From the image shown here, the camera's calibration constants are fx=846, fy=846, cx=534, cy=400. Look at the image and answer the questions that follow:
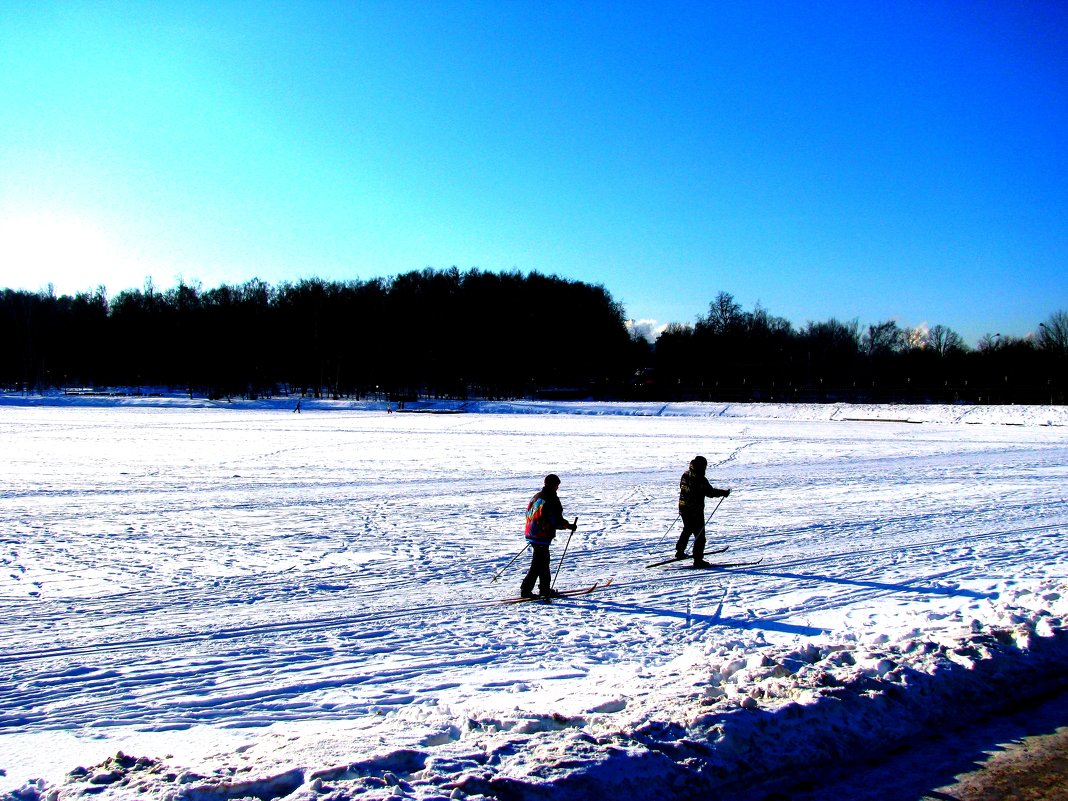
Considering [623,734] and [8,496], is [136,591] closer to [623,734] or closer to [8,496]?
[623,734]

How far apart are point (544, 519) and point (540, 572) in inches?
23.4

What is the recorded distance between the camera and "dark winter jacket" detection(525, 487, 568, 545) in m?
9.35

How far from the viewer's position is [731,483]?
778 inches

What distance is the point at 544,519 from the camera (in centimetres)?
943

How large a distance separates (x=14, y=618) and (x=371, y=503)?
26.7 feet

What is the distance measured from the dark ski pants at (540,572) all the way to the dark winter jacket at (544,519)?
10 cm

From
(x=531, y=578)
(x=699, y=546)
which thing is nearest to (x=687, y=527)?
(x=699, y=546)

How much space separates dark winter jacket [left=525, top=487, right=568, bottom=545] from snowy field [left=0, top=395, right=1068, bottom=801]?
2.53ft

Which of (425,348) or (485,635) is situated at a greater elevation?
(425,348)

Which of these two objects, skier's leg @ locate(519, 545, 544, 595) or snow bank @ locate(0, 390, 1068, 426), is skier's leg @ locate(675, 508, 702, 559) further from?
snow bank @ locate(0, 390, 1068, 426)

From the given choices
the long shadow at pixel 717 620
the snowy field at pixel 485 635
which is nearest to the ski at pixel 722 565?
the snowy field at pixel 485 635

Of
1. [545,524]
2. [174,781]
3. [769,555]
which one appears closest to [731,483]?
[769,555]

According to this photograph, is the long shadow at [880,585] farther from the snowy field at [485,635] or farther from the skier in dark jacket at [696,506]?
the skier in dark jacket at [696,506]

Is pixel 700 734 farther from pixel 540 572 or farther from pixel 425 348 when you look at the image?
pixel 425 348
